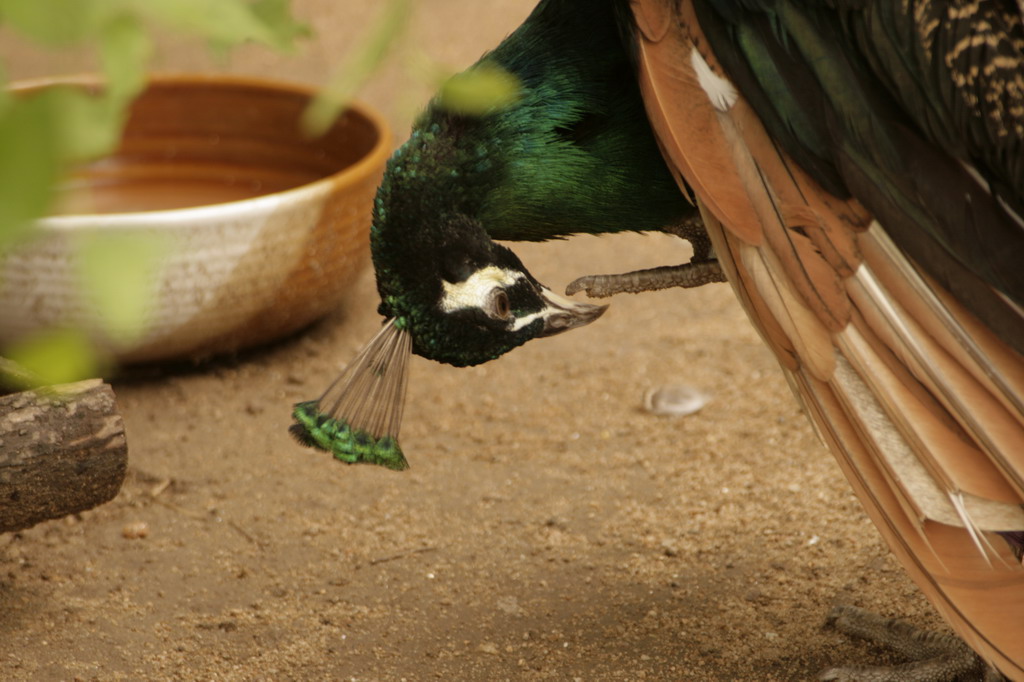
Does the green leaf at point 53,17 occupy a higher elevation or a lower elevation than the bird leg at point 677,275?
higher

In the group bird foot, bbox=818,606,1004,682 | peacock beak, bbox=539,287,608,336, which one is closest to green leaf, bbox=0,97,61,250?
peacock beak, bbox=539,287,608,336

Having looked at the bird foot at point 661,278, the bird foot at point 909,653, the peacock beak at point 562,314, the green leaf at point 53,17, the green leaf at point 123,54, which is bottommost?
the bird foot at point 909,653

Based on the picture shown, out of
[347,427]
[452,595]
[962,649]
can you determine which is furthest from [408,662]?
[962,649]

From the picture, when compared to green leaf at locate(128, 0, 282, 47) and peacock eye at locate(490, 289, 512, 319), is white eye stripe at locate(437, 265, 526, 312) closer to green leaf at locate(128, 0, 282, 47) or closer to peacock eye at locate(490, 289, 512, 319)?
peacock eye at locate(490, 289, 512, 319)

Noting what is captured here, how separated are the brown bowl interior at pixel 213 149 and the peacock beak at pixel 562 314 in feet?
6.17

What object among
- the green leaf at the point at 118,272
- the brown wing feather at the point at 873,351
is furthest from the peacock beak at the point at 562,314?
Answer: the green leaf at the point at 118,272

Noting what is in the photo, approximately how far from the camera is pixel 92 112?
558mm

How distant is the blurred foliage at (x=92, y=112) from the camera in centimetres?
52

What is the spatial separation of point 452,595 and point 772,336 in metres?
1.13

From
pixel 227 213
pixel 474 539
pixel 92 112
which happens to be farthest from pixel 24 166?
pixel 227 213

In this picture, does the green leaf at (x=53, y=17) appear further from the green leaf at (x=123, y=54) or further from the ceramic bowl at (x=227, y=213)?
the ceramic bowl at (x=227, y=213)

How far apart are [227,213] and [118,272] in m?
2.72

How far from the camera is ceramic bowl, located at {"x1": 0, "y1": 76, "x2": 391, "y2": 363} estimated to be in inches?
122

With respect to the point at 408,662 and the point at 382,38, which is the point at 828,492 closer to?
the point at 408,662
